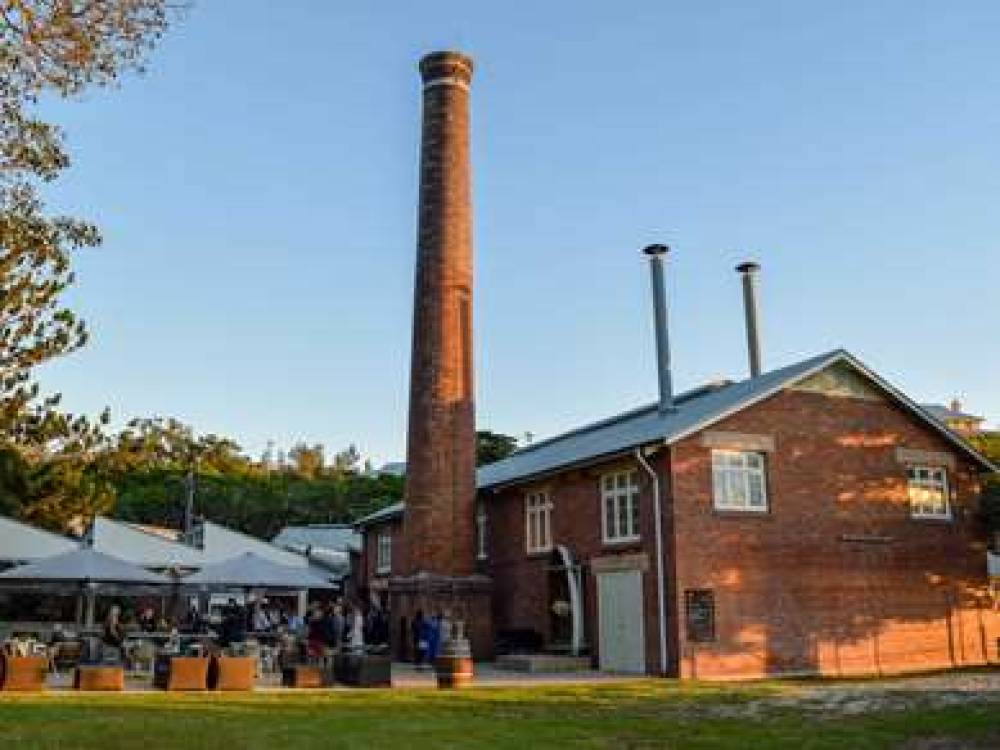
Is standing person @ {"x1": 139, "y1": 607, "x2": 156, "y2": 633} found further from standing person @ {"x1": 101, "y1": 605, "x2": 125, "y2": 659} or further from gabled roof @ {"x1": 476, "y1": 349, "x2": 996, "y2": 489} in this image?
gabled roof @ {"x1": 476, "y1": 349, "x2": 996, "y2": 489}

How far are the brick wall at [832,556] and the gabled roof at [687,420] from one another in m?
0.37

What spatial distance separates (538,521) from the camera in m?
26.2

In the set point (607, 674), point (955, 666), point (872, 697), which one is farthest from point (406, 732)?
point (955, 666)

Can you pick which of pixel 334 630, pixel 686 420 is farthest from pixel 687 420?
pixel 334 630

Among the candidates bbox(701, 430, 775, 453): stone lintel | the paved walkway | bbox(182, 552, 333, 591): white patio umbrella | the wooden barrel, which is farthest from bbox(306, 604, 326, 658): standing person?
bbox(701, 430, 775, 453): stone lintel

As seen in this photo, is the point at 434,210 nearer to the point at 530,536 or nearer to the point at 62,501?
the point at 530,536

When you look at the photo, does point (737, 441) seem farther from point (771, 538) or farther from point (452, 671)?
point (452, 671)

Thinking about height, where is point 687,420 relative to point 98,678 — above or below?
above

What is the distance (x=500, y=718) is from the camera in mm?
14117

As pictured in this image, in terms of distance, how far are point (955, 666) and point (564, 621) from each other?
27.7 feet

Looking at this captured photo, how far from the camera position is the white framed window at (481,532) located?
28875 mm

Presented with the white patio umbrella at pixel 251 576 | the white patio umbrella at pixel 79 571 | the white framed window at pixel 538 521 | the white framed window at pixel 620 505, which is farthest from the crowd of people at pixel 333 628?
the white framed window at pixel 620 505

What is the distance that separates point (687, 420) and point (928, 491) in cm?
665

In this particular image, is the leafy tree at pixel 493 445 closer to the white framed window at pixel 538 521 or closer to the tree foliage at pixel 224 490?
the tree foliage at pixel 224 490
